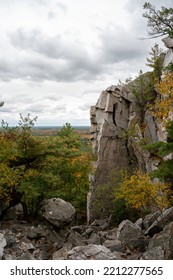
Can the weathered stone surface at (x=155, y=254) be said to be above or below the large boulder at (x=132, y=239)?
above

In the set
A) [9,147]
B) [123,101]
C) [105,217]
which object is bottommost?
[105,217]

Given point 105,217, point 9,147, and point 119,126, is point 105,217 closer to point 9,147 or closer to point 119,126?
point 119,126

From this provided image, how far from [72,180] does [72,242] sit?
6.42m

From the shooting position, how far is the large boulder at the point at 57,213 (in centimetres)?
2472

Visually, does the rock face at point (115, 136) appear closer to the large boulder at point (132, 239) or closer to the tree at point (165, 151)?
the large boulder at point (132, 239)

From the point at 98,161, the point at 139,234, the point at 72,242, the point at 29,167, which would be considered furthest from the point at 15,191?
the point at 98,161

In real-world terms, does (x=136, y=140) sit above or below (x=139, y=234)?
above

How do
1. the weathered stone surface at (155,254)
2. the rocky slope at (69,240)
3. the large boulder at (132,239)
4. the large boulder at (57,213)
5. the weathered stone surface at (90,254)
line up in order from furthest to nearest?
the large boulder at (57,213)
the large boulder at (132,239)
the rocky slope at (69,240)
the weathered stone surface at (155,254)
the weathered stone surface at (90,254)

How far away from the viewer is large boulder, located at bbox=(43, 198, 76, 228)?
81.1ft

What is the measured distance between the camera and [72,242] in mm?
24172

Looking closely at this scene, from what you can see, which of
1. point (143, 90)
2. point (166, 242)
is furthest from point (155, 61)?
point (166, 242)

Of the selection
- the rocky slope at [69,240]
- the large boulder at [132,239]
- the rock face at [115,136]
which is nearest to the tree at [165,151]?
the rocky slope at [69,240]

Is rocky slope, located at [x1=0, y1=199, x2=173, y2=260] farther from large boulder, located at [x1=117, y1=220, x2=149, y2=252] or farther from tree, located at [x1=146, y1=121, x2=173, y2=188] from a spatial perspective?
tree, located at [x1=146, y1=121, x2=173, y2=188]
